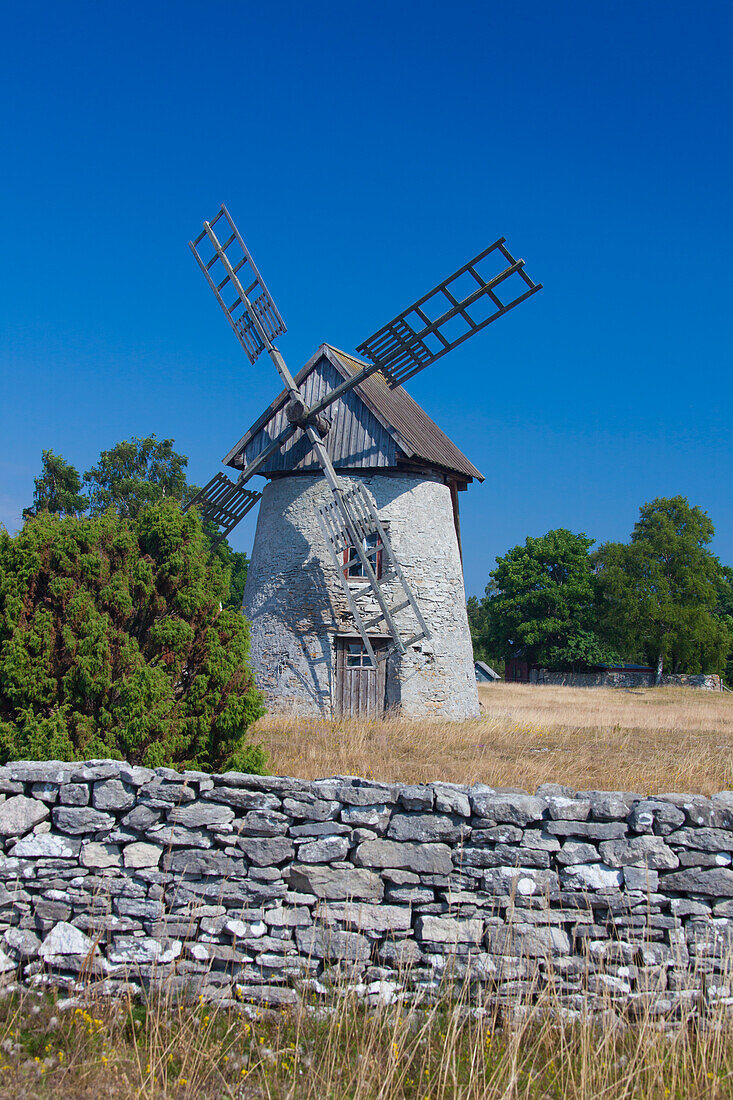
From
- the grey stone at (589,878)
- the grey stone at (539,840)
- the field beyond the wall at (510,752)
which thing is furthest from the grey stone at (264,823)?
the field beyond the wall at (510,752)

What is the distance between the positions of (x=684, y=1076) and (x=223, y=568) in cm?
618

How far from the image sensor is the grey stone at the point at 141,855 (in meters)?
5.12

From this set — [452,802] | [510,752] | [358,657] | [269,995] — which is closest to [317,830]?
[452,802]

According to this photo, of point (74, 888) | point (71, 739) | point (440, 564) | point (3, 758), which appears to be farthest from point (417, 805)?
point (440, 564)

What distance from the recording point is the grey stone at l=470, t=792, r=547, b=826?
5.14 metres

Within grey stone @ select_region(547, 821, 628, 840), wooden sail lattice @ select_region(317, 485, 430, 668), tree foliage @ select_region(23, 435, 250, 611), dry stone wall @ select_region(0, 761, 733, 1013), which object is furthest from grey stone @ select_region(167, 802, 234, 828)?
tree foliage @ select_region(23, 435, 250, 611)

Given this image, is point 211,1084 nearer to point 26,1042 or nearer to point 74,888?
point 26,1042

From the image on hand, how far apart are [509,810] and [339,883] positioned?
139cm

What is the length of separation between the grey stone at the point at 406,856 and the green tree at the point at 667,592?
4241 cm

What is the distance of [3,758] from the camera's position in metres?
6.39

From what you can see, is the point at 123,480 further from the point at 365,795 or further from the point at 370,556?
the point at 365,795

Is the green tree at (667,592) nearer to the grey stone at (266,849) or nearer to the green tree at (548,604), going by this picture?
the green tree at (548,604)

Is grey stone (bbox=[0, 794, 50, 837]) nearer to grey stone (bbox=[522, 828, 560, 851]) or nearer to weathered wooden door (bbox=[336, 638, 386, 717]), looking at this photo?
grey stone (bbox=[522, 828, 560, 851])

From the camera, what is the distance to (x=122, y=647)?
6.83 metres
